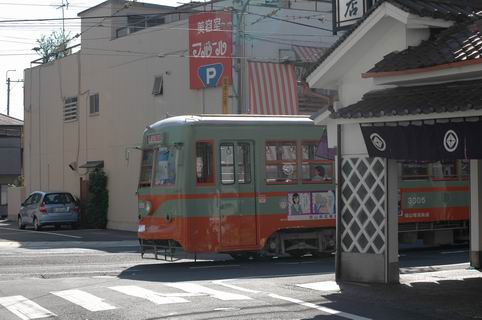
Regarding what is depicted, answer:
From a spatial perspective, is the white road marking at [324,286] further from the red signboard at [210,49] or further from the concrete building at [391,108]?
the red signboard at [210,49]

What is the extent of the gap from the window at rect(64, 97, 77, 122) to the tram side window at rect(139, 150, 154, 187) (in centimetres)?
1988

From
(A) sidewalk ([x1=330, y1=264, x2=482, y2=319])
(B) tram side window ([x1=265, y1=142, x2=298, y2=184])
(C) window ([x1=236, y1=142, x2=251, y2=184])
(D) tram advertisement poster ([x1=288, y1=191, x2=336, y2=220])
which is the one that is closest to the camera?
(A) sidewalk ([x1=330, y1=264, x2=482, y2=319])

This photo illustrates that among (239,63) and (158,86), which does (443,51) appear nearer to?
(239,63)

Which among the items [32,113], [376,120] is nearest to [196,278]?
[376,120]

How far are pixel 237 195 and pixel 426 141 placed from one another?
6584mm

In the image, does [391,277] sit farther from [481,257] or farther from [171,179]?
[171,179]

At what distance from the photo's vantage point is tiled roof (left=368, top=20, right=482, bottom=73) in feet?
32.3

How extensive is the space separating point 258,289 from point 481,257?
497 centimetres

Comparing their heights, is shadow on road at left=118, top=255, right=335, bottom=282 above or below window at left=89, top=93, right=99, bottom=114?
below

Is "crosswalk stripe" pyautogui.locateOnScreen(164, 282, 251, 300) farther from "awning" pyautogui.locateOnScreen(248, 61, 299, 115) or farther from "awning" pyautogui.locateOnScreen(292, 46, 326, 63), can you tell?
"awning" pyautogui.locateOnScreen(292, 46, 326, 63)

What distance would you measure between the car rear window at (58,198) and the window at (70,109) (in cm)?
551

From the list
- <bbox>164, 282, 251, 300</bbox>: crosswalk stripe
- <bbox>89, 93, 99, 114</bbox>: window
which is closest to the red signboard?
<bbox>89, 93, 99, 114</bbox>: window

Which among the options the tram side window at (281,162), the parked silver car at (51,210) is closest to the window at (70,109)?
the parked silver car at (51,210)

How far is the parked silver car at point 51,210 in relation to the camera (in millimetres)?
30781
